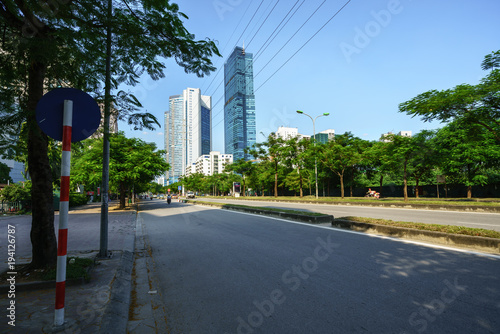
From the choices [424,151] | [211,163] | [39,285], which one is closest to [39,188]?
[39,285]

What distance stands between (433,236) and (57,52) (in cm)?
891

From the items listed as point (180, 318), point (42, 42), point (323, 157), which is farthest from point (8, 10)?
point (323, 157)

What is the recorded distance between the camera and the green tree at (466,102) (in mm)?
14906

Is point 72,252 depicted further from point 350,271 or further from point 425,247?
point 425,247

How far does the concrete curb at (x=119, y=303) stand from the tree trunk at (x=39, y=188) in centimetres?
120

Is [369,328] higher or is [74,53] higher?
[74,53]

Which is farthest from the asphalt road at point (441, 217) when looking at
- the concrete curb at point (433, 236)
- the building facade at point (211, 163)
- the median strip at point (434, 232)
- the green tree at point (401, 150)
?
the building facade at point (211, 163)

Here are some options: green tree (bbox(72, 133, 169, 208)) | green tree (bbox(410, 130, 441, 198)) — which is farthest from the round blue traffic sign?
green tree (bbox(410, 130, 441, 198))

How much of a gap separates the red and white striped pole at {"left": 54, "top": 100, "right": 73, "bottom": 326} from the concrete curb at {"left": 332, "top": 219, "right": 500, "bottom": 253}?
786 cm

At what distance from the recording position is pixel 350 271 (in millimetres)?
4414

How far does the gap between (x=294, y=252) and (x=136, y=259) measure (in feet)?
12.5

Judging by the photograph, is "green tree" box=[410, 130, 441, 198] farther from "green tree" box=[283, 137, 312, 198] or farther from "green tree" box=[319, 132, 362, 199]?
"green tree" box=[283, 137, 312, 198]

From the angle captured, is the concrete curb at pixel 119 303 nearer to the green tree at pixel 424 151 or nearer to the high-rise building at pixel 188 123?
the green tree at pixel 424 151

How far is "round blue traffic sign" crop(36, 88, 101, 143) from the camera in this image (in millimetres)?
2678
